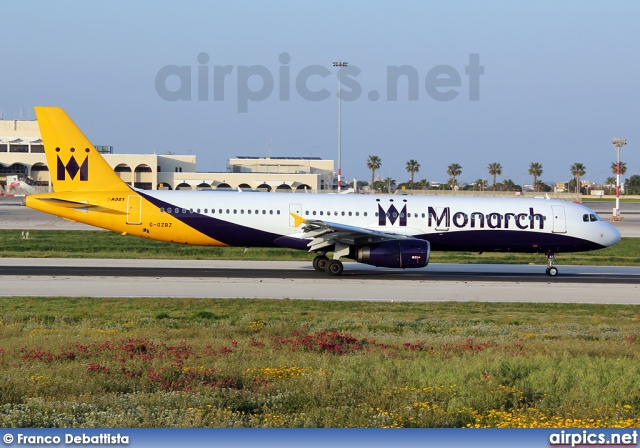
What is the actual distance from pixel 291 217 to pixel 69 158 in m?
8.99

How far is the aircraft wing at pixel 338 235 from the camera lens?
2898 cm

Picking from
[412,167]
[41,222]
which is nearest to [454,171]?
[412,167]

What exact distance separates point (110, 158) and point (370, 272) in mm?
71629

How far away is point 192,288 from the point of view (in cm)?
2580

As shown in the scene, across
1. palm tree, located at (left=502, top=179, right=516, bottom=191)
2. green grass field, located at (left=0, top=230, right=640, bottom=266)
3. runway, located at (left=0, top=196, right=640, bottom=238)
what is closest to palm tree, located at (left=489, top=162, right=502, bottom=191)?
palm tree, located at (left=502, top=179, right=516, bottom=191)

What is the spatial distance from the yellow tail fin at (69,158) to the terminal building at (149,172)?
61.1m

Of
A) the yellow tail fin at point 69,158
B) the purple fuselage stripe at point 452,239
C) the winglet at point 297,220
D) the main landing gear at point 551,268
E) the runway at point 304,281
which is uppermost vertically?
the yellow tail fin at point 69,158

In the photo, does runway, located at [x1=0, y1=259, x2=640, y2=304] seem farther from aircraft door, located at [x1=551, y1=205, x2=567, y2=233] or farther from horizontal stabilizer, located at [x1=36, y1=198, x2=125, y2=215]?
horizontal stabilizer, located at [x1=36, y1=198, x2=125, y2=215]

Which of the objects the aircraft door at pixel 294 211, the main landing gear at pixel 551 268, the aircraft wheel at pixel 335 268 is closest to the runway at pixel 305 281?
the main landing gear at pixel 551 268

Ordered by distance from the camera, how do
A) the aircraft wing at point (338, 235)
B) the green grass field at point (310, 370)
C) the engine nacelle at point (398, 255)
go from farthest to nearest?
1. the aircraft wing at point (338, 235)
2. the engine nacelle at point (398, 255)
3. the green grass field at point (310, 370)

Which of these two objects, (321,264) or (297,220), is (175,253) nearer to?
(321,264)

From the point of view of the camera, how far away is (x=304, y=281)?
28.5 meters

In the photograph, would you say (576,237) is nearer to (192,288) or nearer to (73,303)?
(192,288)

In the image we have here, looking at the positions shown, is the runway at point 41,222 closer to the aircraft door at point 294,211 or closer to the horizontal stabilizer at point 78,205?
the horizontal stabilizer at point 78,205
